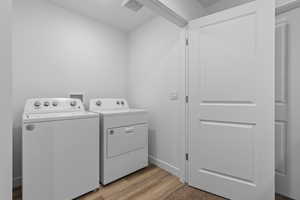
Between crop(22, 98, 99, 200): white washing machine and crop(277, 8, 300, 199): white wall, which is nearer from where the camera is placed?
crop(22, 98, 99, 200): white washing machine

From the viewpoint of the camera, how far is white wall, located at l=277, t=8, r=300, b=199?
1387 mm

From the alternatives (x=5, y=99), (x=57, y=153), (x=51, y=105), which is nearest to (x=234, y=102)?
(x=5, y=99)

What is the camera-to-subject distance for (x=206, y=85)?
5.16 feet

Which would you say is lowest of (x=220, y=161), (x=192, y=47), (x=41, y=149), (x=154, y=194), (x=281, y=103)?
(x=154, y=194)

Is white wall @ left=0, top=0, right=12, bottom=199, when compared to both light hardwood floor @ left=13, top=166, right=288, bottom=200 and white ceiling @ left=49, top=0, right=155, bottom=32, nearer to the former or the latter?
light hardwood floor @ left=13, top=166, right=288, bottom=200

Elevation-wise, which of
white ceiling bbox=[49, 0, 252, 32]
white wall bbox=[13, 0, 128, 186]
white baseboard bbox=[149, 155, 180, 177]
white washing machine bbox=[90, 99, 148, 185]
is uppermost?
white ceiling bbox=[49, 0, 252, 32]

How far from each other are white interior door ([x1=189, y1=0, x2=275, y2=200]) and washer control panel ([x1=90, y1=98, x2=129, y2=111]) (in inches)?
45.0

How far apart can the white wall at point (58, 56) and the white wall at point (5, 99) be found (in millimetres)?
1396

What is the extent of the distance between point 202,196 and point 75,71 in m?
2.26

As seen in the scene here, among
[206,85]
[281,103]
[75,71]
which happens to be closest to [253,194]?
[281,103]

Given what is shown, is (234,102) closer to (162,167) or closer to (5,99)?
(162,167)

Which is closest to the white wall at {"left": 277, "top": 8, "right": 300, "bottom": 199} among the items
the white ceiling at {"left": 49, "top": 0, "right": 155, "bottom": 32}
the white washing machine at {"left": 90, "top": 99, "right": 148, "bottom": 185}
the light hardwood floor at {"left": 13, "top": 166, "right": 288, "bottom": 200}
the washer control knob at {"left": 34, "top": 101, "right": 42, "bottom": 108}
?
the light hardwood floor at {"left": 13, "top": 166, "right": 288, "bottom": 200}

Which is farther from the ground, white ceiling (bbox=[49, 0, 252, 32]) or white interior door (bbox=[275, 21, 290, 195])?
white ceiling (bbox=[49, 0, 252, 32])

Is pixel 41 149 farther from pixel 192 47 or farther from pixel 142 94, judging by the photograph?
pixel 192 47
